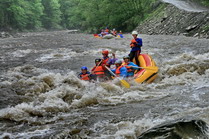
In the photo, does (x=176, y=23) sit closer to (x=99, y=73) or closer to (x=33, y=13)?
(x=99, y=73)

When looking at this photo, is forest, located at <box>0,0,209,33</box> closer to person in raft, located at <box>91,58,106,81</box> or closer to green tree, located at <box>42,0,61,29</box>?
green tree, located at <box>42,0,61,29</box>


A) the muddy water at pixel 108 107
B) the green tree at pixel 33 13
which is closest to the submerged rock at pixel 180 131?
the muddy water at pixel 108 107

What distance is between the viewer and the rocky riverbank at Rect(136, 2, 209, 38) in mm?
16828

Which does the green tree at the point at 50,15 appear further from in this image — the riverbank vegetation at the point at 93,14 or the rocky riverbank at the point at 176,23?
the rocky riverbank at the point at 176,23

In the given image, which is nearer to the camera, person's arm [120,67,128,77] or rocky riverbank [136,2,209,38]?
person's arm [120,67,128,77]

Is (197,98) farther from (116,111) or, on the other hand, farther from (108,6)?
(108,6)

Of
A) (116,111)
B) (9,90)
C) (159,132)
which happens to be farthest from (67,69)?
(159,132)

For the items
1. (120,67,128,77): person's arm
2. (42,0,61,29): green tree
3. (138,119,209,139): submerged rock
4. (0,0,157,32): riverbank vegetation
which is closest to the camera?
(138,119,209,139): submerged rock

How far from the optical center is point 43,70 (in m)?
10.7

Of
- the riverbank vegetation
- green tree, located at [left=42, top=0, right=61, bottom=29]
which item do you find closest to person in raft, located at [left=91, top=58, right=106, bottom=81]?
the riverbank vegetation

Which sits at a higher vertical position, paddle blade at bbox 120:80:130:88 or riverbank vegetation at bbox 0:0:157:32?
riverbank vegetation at bbox 0:0:157:32

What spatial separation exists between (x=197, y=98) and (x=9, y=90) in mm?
5155

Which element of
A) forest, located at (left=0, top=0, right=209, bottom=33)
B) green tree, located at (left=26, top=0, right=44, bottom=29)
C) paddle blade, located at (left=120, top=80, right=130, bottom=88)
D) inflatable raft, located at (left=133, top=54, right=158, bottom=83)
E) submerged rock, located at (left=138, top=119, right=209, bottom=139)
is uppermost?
green tree, located at (left=26, top=0, right=44, bottom=29)

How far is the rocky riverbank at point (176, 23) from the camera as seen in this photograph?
1683 cm
